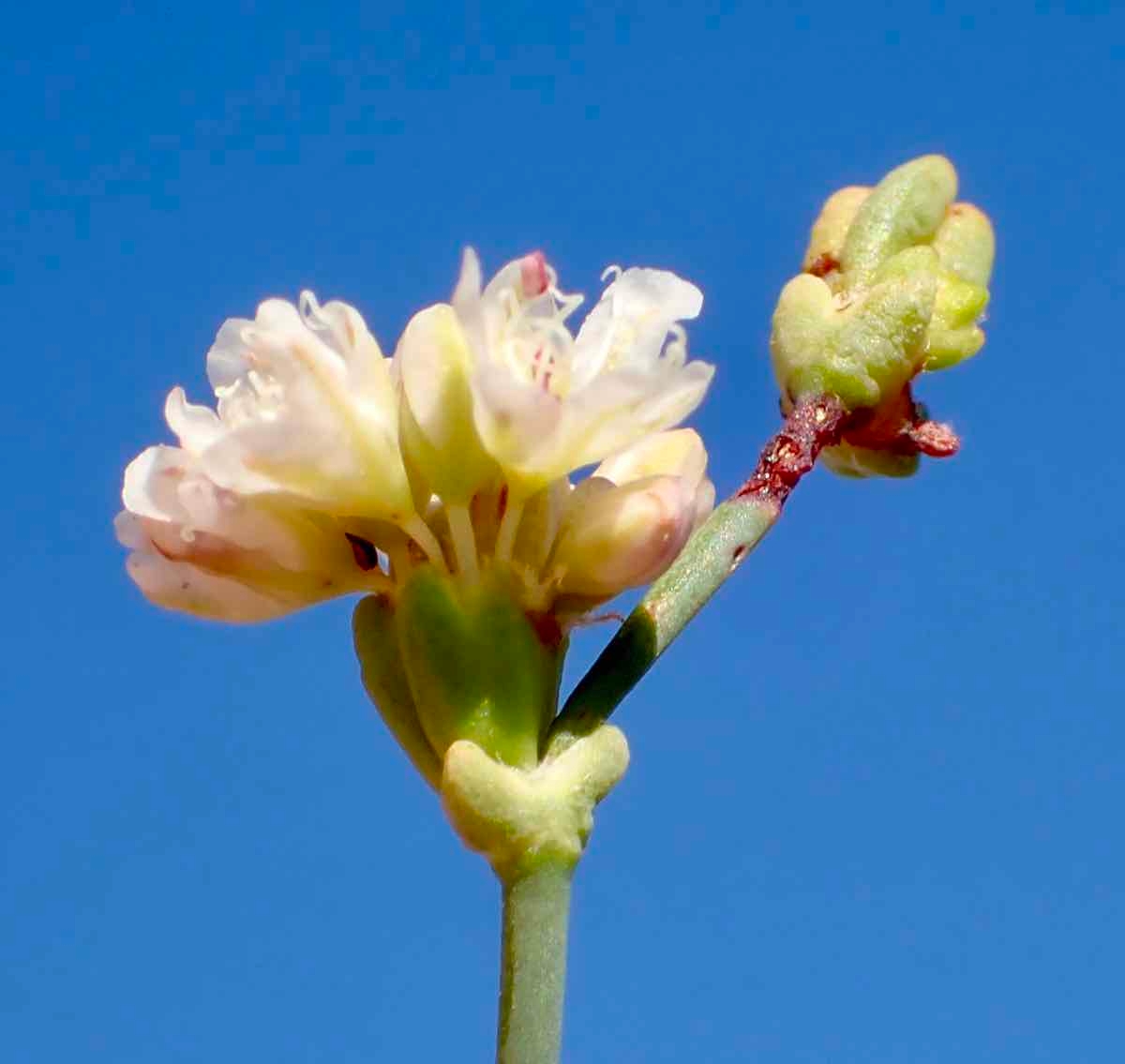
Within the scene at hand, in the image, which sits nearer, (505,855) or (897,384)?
(505,855)

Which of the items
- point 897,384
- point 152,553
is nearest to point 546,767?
point 152,553

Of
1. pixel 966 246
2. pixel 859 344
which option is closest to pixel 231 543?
pixel 859 344

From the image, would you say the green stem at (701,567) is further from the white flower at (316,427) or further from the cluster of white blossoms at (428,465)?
the white flower at (316,427)

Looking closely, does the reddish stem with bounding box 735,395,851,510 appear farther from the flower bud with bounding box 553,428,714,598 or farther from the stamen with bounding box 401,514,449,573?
the stamen with bounding box 401,514,449,573

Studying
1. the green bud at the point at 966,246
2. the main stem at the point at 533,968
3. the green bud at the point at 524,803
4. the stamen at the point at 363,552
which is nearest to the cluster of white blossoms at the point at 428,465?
the stamen at the point at 363,552

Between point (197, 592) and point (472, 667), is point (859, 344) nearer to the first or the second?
point (472, 667)

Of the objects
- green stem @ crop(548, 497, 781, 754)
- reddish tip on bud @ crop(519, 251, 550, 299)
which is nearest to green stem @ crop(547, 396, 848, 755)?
green stem @ crop(548, 497, 781, 754)

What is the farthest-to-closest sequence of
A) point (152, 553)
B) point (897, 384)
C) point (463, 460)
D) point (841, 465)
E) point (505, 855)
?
point (841, 465), point (897, 384), point (152, 553), point (463, 460), point (505, 855)

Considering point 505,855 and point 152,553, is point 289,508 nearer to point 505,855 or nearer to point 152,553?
point 152,553

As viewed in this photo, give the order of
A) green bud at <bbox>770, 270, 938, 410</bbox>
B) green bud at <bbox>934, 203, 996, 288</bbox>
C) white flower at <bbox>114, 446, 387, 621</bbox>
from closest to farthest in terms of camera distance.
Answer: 1. white flower at <bbox>114, 446, 387, 621</bbox>
2. green bud at <bbox>770, 270, 938, 410</bbox>
3. green bud at <bbox>934, 203, 996, 288</bbox>
